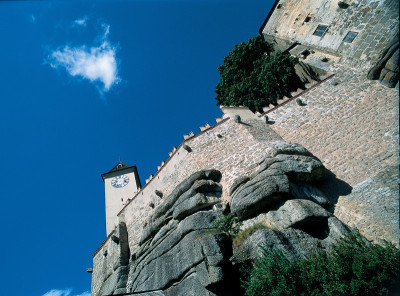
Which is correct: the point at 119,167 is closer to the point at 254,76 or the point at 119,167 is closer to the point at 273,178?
the point at 254,76

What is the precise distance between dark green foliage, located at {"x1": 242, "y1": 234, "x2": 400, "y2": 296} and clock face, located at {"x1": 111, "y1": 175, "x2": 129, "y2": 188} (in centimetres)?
1919

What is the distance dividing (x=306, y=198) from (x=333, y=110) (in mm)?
5766

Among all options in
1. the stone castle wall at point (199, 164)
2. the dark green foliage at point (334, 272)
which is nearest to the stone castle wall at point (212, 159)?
the stone castle wall at point (199, 164)

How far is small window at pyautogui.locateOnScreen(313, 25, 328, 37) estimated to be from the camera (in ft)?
68.7

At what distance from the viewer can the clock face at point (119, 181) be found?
84.9 feet

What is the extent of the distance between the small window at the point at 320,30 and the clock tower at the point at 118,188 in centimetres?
1827

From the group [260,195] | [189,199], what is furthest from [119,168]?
[260,195]

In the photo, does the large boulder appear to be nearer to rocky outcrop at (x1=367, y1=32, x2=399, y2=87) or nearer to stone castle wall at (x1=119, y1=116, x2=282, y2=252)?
stone castle wall at (x1=119, y1=116, x2=282, y2=252)

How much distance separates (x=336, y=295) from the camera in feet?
24.7

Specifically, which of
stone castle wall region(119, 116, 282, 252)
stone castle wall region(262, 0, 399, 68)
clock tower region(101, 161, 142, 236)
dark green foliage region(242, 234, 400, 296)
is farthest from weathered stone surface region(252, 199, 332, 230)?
clock tower region(101, 161, 142, 236)

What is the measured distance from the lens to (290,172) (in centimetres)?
1144

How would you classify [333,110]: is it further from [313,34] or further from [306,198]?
[313,34]

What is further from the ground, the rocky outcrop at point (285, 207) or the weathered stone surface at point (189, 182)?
the weathered stone surface at point (189, 182)

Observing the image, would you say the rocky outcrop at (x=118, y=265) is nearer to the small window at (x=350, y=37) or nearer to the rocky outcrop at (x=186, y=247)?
the rocky outcrop at (x=186, y=247)
